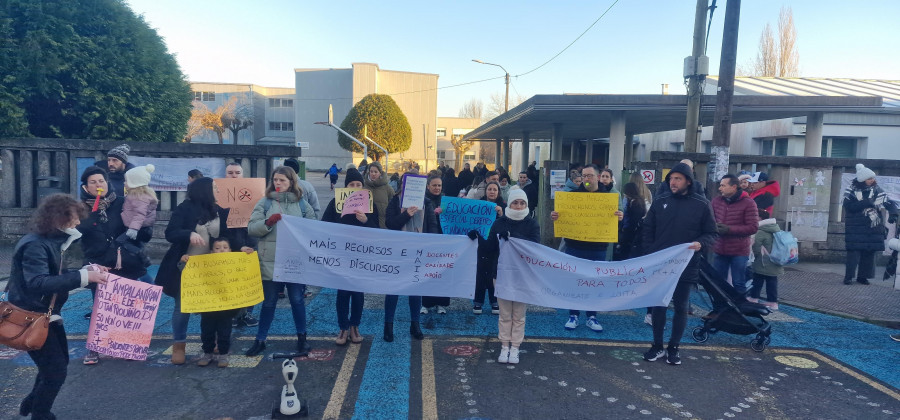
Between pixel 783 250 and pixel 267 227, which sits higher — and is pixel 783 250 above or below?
below

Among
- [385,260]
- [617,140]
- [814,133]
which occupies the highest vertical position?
[814,133]

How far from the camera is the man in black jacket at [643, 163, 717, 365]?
207 inches

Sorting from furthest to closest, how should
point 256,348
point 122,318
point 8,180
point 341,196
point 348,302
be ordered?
1. point 8,180
2. point 341,196
3. point 348,302
4. point 256,348
5. point 122,318

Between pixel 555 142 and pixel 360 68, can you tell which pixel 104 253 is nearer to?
pixel 555 142

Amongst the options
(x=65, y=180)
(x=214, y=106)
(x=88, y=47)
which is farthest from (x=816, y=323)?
(x=214, y=106)

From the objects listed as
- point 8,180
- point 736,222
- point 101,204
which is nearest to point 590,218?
point 736,222

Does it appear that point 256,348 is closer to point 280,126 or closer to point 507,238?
point 507,238

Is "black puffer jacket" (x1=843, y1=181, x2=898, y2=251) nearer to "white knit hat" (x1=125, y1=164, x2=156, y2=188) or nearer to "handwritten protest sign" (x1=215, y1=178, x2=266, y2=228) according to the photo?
"handwritten protest sign" (x1=215, y1=178, x2=266, y2=228)

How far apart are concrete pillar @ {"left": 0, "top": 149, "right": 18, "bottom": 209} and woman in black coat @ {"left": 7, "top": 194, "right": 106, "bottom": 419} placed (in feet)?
27.9

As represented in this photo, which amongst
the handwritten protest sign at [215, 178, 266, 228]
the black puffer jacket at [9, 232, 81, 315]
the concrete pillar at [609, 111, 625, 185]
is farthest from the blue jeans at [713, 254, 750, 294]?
the concrete pillar at [609, 111, 625, 185]

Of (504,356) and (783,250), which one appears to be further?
(783,250)

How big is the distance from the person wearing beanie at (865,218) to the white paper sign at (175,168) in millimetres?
10697

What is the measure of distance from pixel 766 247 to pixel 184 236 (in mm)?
6955

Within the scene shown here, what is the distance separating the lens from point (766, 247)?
23.5ft
